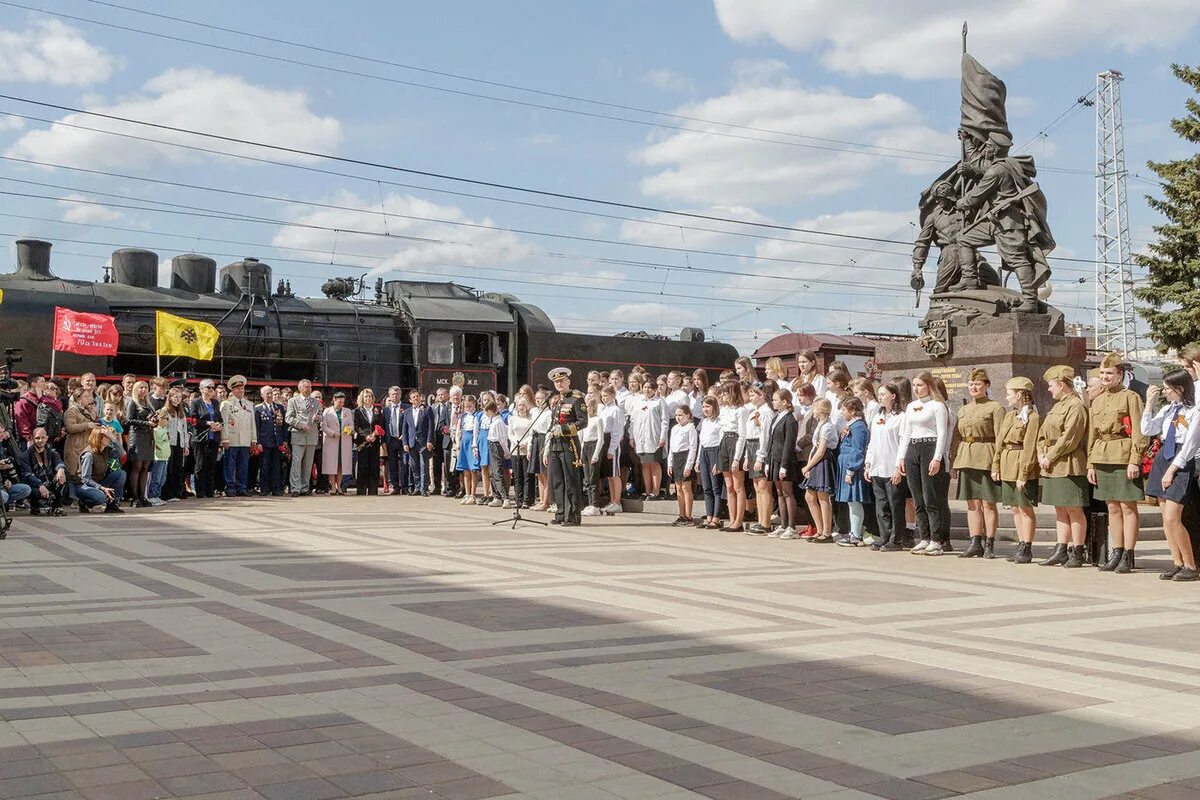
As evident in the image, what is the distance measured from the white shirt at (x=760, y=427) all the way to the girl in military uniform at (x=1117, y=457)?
13.4ft

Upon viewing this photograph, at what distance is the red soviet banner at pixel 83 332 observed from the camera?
2088 cm

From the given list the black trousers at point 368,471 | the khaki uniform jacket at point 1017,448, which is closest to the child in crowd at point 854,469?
the khaki uniform jacket at point 1017,448

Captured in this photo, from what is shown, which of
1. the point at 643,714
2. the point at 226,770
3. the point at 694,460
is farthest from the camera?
the point at 694,460

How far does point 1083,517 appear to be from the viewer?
34.6 feet

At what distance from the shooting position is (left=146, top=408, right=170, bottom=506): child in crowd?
55.2 ft

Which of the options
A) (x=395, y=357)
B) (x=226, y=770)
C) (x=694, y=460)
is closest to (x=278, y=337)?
(x=395, y=357)

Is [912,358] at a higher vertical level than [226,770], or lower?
higher

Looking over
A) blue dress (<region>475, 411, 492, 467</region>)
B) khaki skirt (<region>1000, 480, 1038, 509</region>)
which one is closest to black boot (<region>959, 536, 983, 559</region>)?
khaki skirt (<region>1000, 480, 1038, 509</region>)

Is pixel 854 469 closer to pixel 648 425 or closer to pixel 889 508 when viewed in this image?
pixel 889 508

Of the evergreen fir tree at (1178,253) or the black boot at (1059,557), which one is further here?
the evergreen fir tree at (1178,253)

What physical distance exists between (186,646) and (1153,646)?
549cm

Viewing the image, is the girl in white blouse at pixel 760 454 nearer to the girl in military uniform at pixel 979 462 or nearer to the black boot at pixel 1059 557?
the girl in military uniform at pixel 979 462

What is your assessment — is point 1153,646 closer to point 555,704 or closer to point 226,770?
point 555,704

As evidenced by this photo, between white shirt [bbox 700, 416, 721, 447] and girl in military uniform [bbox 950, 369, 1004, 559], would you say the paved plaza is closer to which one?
girl in military uniform [bbox 950, 369, 1004, 559]
